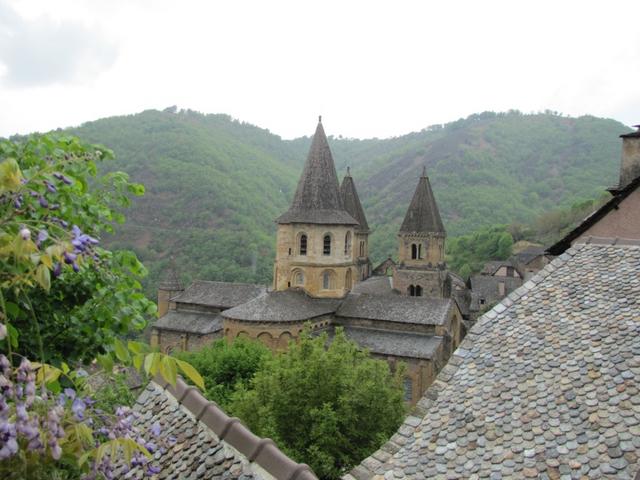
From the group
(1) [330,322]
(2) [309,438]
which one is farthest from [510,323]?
(1) [330,322]

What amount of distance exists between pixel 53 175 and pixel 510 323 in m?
6.48

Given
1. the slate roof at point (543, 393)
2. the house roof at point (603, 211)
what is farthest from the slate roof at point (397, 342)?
the slate roof at point (543, 393)

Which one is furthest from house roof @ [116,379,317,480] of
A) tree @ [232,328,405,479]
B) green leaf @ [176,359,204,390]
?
tree @ [232,328,405,479]

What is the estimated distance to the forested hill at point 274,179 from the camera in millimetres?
73938

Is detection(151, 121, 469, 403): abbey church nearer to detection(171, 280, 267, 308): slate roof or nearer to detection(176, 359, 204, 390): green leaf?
detection(171, 280, 267, 308): slate roof

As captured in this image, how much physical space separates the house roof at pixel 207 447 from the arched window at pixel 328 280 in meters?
24.6

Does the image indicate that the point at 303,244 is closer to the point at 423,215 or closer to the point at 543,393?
the point at 423,215

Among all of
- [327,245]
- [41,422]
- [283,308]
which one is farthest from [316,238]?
[41,422]

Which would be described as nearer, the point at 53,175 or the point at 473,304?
the point at 53,175

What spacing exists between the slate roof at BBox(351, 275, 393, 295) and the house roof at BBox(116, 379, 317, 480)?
31.2 meters

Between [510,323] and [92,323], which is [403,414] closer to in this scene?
[510,323]

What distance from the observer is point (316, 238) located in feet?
99.3

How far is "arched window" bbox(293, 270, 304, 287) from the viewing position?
101 ft

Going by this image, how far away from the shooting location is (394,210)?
92812mm
